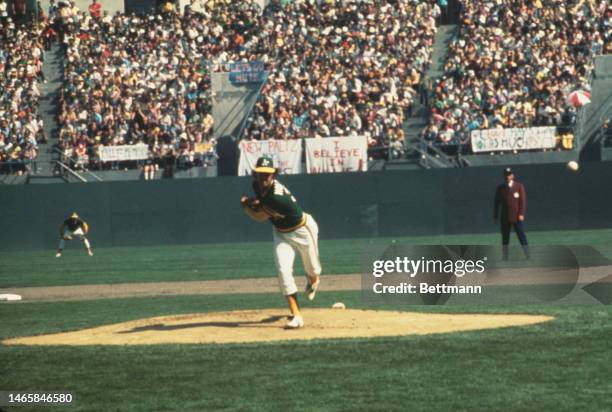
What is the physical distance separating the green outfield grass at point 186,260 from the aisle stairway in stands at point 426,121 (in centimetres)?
281

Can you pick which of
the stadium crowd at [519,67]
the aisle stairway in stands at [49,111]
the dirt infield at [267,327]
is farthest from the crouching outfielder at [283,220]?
the aisle stairway in stands at [49,111]

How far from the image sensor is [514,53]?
112 feet

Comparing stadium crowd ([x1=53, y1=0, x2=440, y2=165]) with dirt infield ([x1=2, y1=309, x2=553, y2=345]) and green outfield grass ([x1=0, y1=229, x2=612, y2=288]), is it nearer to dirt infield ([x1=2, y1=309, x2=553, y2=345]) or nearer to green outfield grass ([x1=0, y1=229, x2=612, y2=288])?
green outfield grass ([x1=0, y1=229, x2=612, y2=288])

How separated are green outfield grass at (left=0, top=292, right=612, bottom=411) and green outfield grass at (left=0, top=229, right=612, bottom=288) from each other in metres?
10.00

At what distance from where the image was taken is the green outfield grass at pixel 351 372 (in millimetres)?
8484

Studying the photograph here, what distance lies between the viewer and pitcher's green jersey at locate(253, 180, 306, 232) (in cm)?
1255

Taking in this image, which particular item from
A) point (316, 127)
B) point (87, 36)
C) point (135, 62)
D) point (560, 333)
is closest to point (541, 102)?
point (316, 127)

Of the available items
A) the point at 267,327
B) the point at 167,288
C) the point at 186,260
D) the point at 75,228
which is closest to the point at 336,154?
the point at 186,260

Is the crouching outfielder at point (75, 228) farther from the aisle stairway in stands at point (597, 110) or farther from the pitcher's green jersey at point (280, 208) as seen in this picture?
the pitcher's green jersey at point (280, 208)

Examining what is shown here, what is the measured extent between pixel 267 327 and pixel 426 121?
22.5 meters

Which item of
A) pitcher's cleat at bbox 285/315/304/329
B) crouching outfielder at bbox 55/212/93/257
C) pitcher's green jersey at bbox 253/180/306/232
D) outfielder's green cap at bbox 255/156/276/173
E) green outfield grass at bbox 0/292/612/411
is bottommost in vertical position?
crouching outfielder at bbox 55/212/93/257

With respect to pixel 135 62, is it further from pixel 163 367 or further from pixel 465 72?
pixel 163 367

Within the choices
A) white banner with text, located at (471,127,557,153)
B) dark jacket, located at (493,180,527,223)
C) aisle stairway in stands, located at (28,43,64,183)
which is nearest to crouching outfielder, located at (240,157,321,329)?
dark jacket, located at (493,180,527,223)

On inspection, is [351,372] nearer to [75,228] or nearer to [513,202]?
[513,202]
